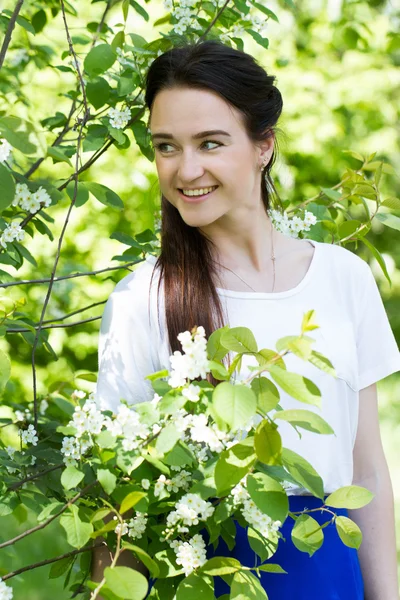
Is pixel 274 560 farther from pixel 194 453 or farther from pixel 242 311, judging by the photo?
pixel 242 311

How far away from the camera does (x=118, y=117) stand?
1.73 meters

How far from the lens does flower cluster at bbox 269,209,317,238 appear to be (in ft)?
6.36

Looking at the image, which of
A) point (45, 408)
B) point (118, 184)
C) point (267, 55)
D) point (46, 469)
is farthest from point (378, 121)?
point (46, 469)

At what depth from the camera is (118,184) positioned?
4406mm

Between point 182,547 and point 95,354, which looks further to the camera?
point 95,354

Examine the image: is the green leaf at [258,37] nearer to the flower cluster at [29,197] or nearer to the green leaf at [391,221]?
the green leaf at [391,221]

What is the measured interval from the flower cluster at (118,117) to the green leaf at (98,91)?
0.03 m

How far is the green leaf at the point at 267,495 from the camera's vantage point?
111 centimetres

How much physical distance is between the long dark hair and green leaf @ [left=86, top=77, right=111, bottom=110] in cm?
9

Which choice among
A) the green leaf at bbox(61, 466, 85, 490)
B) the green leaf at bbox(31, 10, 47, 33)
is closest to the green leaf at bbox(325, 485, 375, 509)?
the green leaf at bbox(61, 466, 85, 490)

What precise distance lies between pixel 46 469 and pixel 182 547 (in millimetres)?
443

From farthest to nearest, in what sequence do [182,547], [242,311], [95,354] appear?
[95,354] → [242,311] → [182,547]

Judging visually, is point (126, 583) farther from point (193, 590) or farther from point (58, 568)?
point (58, 568)

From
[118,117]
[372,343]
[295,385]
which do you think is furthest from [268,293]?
[295,385]
